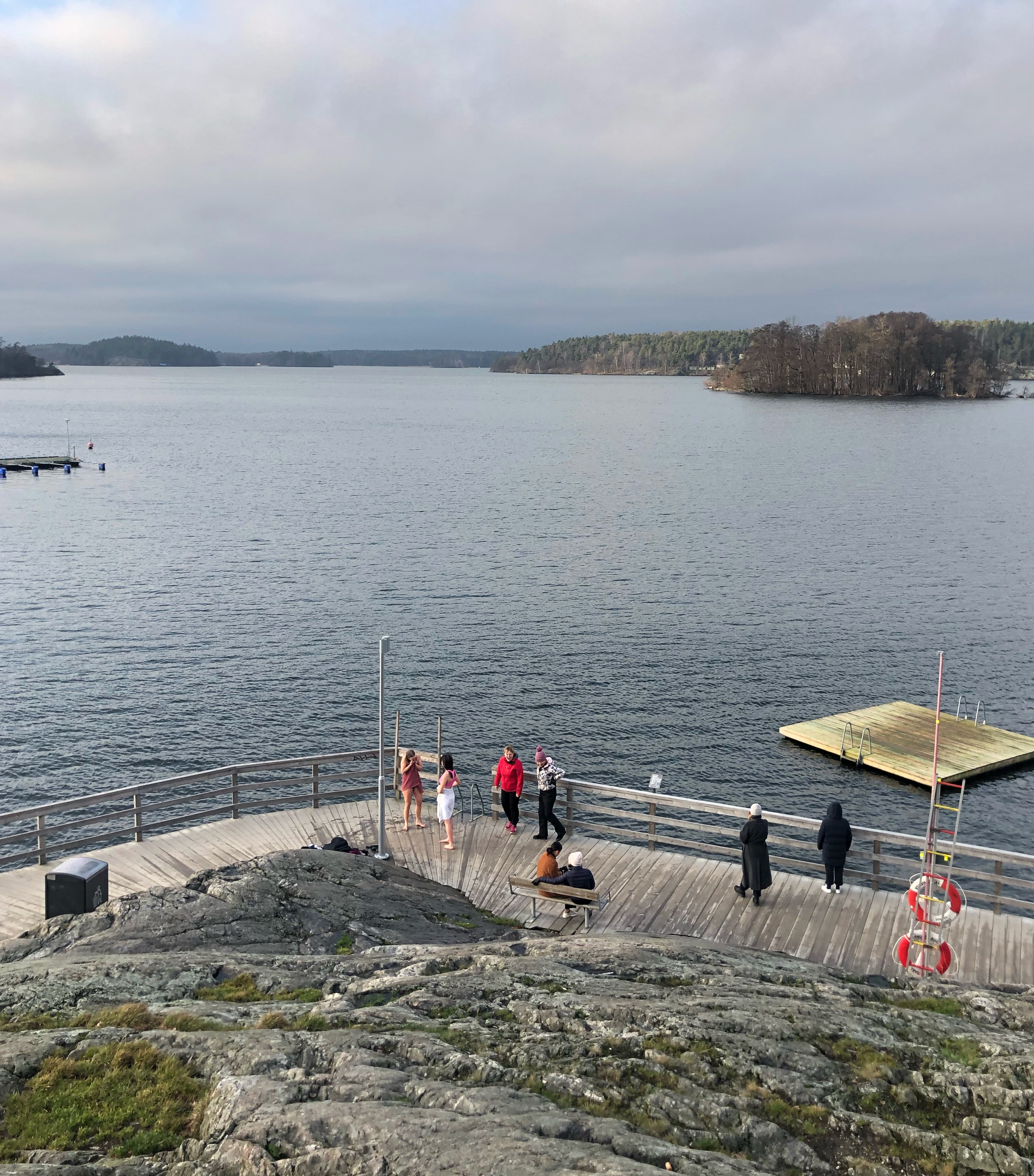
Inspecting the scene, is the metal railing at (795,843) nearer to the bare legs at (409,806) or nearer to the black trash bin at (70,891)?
the bare legs at (409,806)

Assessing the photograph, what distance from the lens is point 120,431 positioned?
149 metres

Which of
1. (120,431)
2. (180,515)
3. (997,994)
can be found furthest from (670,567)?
(120,431)

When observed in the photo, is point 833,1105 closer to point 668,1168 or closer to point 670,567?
point 668,1168

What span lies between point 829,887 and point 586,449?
365 feet

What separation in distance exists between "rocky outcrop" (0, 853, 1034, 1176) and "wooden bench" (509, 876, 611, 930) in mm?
1949

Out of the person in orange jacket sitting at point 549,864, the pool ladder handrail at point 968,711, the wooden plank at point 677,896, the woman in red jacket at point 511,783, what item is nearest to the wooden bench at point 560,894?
the person in orange jacket sitting at point 549,864

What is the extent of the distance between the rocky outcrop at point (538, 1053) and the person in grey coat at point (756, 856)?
3213mm

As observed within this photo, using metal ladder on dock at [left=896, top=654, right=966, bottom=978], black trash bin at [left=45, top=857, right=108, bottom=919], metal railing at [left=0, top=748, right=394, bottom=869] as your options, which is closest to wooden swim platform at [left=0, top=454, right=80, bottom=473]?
metal railing at [left=0, top=748, right=394, bottom=869]

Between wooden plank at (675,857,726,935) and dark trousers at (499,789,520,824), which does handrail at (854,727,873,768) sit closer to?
wooden plank at (675,857,726,935)

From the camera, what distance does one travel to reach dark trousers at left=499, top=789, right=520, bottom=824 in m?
16.8

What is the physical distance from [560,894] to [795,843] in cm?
416

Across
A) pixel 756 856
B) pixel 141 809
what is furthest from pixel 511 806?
pixel 141 809

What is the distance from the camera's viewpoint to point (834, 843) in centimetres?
1440

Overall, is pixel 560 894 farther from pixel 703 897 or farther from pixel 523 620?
pixel 523 620
